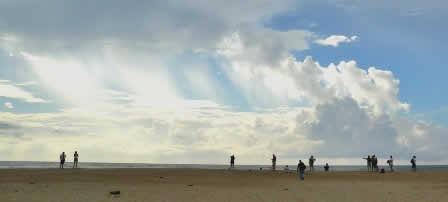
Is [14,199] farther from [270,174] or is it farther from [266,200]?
[270,174]

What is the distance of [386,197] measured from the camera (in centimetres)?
2794

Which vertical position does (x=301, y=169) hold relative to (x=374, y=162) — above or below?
below

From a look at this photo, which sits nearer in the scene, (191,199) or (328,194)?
(191,199)

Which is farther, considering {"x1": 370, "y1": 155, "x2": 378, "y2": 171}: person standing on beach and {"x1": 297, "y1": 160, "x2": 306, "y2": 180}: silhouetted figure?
{"x1": 370, "y1": 155, "x2": 378, "y2": 171}: person standing on beach

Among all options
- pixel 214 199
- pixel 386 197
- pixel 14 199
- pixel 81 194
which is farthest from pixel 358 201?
pixel 14 199

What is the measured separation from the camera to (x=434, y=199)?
26.9 meters

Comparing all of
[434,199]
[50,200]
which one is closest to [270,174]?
[434,199]

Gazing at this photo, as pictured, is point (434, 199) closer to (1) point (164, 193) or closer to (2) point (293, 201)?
(2) point (293, 201)

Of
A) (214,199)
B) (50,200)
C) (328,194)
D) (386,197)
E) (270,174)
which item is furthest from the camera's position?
(270,174)

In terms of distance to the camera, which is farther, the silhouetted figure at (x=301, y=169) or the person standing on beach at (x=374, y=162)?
the person standing on beach at (x=374, y=162)

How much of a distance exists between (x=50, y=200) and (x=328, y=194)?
17.2m

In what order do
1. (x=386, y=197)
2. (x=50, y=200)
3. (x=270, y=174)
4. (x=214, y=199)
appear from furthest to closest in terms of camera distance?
(x=270, y=174) < (x=386, y=197) < (x=214, y=199) < (x=50, y=200)

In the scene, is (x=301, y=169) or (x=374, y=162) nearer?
(x=301, y=169)

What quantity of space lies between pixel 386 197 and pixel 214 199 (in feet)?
34.9
